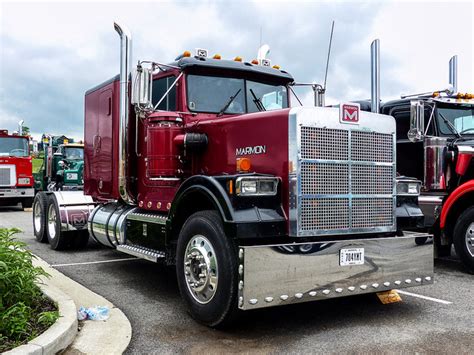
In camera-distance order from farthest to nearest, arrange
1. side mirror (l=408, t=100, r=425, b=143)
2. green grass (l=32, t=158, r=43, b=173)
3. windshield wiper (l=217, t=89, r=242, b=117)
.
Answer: green grass (l=32, t=158, r=43, b=173) < side mirror (l=408, t=100, r=425, b=143) < windshield wiper (l=217, t=89, r=242, b=117)

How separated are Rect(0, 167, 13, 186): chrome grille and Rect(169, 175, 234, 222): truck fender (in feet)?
48.7

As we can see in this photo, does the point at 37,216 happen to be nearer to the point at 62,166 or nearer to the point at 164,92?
the point at 164,92

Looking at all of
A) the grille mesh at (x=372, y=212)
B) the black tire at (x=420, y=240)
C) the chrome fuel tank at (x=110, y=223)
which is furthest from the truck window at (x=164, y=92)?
the black tire at (x=420, y=240)

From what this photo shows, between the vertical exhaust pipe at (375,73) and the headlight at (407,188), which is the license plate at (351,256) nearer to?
the headlight at (407,188)

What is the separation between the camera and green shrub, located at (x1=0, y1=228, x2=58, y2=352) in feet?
12.9

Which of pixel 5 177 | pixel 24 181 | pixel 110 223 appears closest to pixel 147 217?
pixel 110 223

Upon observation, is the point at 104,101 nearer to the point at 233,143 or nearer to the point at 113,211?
the point at 113,211

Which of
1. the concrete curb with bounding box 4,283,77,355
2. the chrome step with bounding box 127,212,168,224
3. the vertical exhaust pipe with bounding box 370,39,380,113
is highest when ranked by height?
the vertical exhaust pipe with bounding box 370,39,380,113

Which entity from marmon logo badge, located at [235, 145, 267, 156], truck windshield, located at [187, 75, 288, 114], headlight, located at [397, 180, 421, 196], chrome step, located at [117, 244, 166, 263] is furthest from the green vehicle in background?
headlight, located at [397, 180, 421, 196]

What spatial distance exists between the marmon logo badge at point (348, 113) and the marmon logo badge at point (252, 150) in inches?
30.2

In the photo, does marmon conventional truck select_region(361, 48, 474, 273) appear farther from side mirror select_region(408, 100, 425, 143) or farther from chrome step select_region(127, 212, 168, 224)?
chrome step select_region(127, 212, 168, 224)

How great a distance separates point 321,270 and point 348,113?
58.6 inches

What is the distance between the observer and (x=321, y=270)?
4.48 m

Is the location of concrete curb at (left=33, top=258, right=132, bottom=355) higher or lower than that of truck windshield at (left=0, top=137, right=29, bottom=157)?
lower
